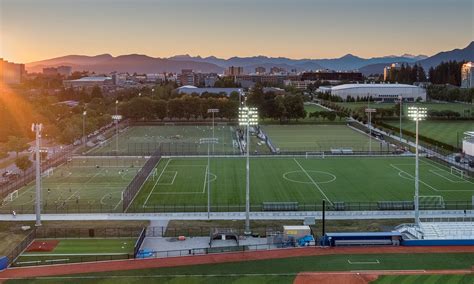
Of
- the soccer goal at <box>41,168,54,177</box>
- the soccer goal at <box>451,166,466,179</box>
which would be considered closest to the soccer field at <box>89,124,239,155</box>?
the soccer goal at <box>41,168,54,177</box>

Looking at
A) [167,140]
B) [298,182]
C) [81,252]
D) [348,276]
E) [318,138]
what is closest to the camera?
[348,276]

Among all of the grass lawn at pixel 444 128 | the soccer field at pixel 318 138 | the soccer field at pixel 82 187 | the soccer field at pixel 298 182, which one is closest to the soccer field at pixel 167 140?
the soccer field at pixel 318 138

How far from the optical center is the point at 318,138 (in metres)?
90.7

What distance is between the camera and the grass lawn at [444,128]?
8669 centimetres

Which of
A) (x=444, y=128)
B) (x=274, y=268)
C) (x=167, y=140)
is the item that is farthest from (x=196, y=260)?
(x=444, y=128)

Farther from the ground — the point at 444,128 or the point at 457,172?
the point at 444,128

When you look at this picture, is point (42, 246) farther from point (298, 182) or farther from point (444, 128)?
point (444, 128)

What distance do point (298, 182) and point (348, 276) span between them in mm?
26060

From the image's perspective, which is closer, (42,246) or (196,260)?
(196,260)

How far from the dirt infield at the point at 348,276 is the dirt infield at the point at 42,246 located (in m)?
15.2

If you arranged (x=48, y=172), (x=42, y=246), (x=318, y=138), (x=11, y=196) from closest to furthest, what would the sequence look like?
1. (x=42, y=246)
2. (x=11, y=196)
3. (x=48, y=172)
4. (x=318, y=138)

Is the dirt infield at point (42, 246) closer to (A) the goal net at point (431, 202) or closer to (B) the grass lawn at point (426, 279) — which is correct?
(B) the grass lawn at point (426, 279)

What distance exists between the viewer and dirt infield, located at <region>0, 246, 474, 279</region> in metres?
29.4

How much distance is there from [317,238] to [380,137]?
58449 millimetres
